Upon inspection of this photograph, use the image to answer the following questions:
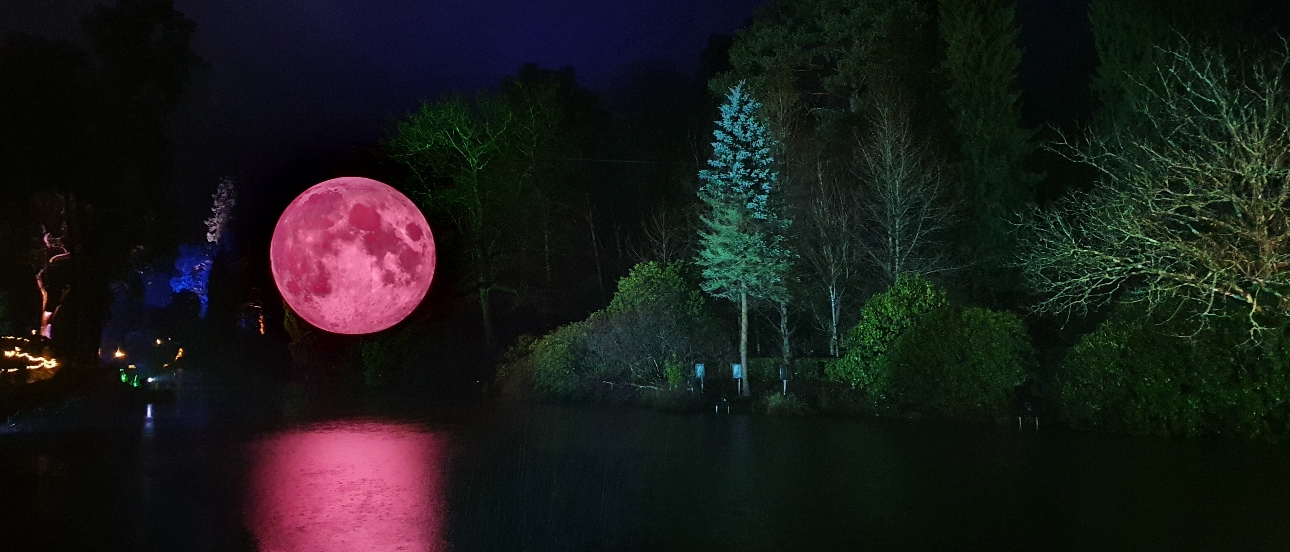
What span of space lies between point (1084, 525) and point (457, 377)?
2430 centimetres

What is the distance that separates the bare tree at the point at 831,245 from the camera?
24.3m

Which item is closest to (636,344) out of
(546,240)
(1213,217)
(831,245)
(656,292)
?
(656,292)

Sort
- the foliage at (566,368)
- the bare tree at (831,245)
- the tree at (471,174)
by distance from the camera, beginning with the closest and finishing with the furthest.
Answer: the foliage at (566,368)
the bare tree at (831,245)
the tree at (471,174)

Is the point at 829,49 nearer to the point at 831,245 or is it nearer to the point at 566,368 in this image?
the point at 831,245

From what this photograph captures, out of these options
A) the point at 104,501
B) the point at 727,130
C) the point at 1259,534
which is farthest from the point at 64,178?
the point at 1259,534

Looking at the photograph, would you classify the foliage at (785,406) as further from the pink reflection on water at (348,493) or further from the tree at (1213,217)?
the pink reflection on water at (348,493)

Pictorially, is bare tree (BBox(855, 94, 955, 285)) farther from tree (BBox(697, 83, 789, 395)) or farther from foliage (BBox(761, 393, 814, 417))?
foliage (BBox(761, 393, 814, 417))

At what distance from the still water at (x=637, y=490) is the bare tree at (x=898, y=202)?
835 centimetres

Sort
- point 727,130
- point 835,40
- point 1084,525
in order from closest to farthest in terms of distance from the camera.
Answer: point 1084,525
point 727,130
point 835,40

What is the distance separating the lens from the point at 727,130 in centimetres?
2300

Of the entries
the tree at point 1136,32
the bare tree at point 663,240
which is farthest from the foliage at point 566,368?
the tree at point 1136,32

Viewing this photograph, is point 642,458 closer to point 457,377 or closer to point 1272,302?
point 1272,302

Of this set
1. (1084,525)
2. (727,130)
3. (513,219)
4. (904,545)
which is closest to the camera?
(904,545)

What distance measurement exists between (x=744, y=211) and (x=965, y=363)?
697 cm
